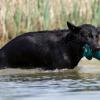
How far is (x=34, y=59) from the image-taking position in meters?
12.2

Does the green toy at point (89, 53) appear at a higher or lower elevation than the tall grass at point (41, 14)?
lower

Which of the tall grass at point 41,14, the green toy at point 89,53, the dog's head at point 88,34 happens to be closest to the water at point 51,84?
the green toy at point 89,53

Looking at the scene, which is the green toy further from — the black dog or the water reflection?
the water reflection

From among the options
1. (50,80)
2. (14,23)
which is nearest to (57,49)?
(50,80)

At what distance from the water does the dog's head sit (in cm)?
48

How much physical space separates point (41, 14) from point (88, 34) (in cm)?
340

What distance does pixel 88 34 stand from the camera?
463 inches

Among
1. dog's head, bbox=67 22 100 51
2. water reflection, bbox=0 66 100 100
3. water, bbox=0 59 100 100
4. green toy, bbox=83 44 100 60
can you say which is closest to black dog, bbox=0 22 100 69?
dog's head, bbox=67 22 100 51

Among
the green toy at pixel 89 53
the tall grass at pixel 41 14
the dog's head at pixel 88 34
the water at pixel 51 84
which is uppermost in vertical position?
the tall grass at pixel 41 14

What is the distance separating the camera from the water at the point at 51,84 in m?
8.52

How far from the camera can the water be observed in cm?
852

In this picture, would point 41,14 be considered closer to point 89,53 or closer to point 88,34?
point 88,34

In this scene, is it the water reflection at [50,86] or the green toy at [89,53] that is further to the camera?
the green toy at [89,53]

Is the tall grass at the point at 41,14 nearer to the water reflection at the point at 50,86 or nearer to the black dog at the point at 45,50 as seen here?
the black dog at the point at 45,50
